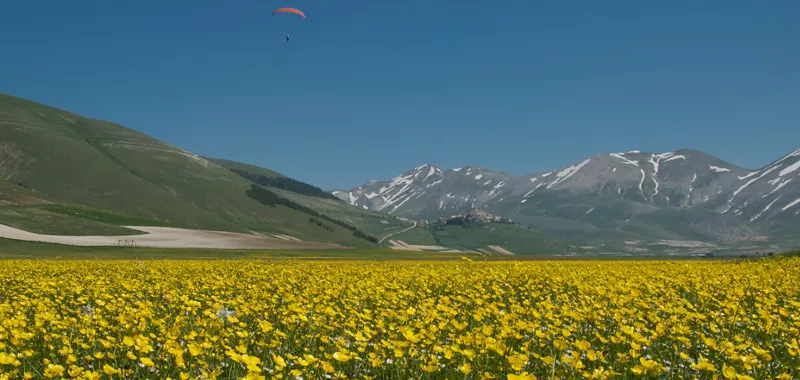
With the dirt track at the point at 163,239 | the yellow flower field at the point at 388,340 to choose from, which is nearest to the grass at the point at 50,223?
the dirt track at the point at 163,239

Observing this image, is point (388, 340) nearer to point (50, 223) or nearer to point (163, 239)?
point (163, 239)

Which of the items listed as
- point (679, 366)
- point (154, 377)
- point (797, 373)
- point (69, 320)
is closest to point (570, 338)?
point (679, 366)

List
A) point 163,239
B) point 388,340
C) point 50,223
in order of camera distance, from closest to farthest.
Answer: point 388,340, point 50,223, point 163,239

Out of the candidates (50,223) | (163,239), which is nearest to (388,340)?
(163,239)

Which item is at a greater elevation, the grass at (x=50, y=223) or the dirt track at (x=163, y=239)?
the grass at (x=50, y=223)

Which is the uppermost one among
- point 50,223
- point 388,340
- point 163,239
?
point 50,223

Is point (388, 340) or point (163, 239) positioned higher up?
point (163, 239)

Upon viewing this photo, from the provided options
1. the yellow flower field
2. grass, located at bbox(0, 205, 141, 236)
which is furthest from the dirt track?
the yellow flower field

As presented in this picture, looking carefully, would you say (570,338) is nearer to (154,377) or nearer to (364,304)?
(364,304)

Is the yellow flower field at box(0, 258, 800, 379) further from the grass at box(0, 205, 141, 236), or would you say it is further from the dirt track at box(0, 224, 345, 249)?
the grass at box(0, 205, 141, 236)

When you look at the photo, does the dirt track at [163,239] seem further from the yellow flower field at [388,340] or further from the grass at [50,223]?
the yellow flower field at [388,340]

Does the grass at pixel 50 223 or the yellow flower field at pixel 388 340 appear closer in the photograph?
the yellow flower field at pixel 388 340

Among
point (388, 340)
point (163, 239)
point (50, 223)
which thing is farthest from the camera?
point (163, 239)

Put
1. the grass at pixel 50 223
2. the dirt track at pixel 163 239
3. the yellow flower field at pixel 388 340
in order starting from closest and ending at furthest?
1. the yellow flower field at pixel 388 340
2. the dirt track at pixel 163 239
3. the grass at pixel 50 223
